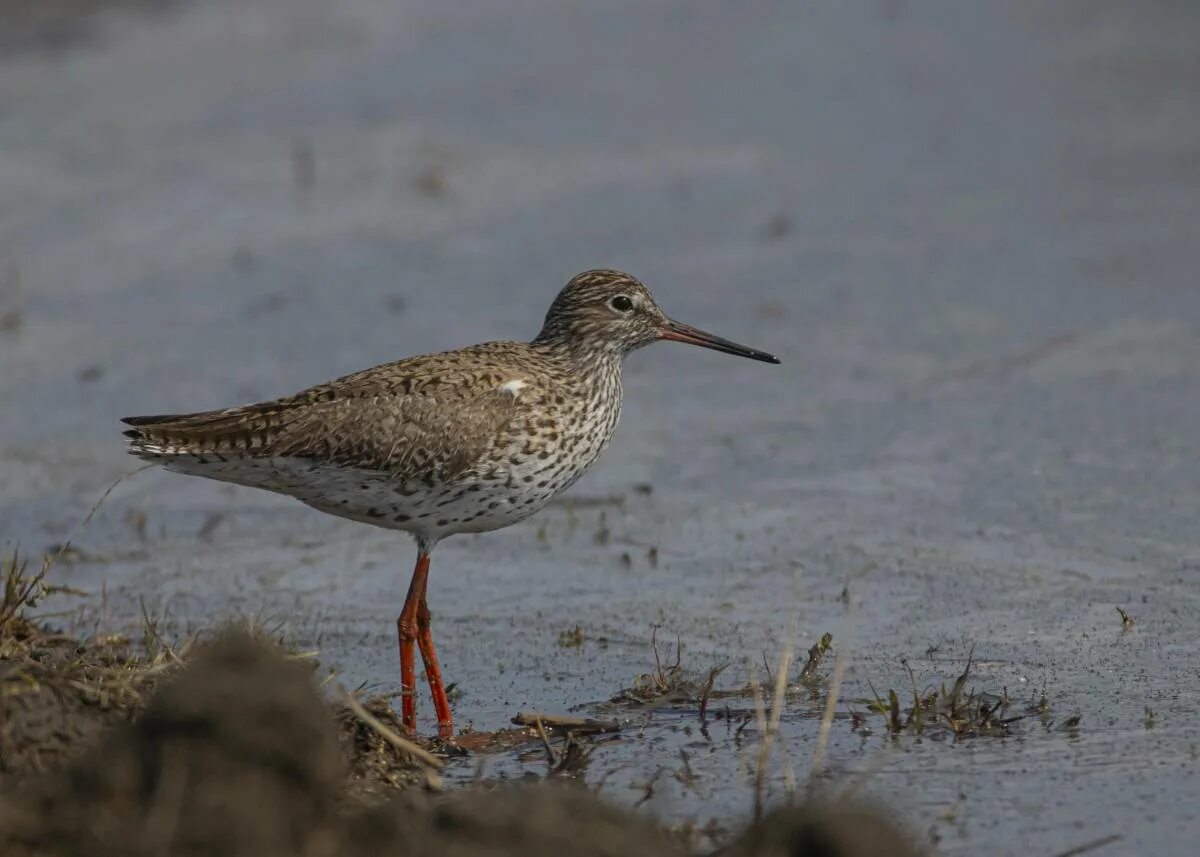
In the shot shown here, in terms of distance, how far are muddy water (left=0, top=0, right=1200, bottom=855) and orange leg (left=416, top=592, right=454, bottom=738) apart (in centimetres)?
17

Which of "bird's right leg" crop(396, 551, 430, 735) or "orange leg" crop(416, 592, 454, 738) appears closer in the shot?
"orange leg" crop(416, 592, 454, 738)

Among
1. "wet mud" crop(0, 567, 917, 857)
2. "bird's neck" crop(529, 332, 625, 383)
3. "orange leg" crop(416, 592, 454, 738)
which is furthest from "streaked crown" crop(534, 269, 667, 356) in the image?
"wet mud" crop(0, 567, 917, 857)

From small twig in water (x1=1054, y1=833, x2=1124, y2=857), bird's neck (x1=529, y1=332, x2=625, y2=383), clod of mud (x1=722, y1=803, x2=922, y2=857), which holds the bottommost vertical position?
small twig in water (x1=1054, y1=833, x2=1124, y2=857)

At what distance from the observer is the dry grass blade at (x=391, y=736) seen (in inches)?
220

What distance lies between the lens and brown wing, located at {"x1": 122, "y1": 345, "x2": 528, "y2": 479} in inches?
284

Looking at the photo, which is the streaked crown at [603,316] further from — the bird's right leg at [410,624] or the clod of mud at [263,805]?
the clod of mud at [263,805]

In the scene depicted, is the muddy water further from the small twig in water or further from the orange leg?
the orange leg

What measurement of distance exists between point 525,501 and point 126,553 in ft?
8.04

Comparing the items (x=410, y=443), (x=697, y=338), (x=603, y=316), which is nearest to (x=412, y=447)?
(x=410, y=443)

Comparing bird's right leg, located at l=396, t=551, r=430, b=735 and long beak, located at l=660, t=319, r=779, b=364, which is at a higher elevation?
long beak, located at l=660, t=319, r=779, b=364

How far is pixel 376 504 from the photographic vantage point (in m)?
7.34

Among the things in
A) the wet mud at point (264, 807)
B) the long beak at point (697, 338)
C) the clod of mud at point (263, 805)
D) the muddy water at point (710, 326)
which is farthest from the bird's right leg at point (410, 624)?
the clod of mud at point (263, 805)

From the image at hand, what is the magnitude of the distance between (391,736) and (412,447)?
5.88ft

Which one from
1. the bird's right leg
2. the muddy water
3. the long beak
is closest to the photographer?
the muddy water
